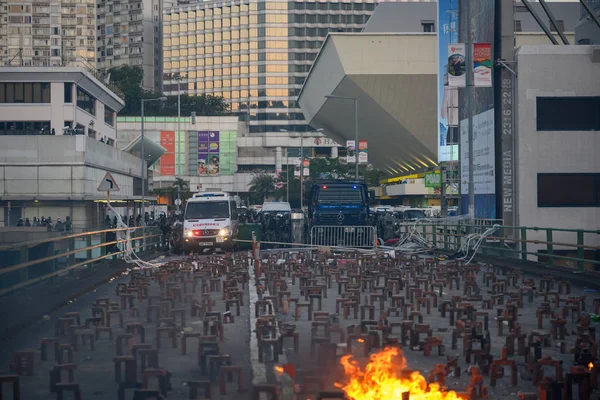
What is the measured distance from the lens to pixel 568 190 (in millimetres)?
34688

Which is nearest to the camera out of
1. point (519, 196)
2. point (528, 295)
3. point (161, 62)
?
point (528, 295)

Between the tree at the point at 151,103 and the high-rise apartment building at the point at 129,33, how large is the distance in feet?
89.3

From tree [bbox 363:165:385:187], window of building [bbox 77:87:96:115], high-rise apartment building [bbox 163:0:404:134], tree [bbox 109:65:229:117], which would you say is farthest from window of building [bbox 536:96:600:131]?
high-rise apartment building [bbox 163:0:404:134]

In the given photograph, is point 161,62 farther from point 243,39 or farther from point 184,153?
point 184,153

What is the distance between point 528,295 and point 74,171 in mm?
41347

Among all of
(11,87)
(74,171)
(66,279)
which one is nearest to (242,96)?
(11,87)

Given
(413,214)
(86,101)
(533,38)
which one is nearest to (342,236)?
(413,214)

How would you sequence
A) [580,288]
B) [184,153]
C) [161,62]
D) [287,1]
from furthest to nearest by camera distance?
[161,62] < [287,1] < [184,153] < [580,288]

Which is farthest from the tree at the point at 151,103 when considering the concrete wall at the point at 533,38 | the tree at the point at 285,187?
the concrete wall at the point at 533,38

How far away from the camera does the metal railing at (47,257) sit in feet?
49.5

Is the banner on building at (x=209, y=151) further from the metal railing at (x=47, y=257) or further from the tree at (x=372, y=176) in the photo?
the metal railing at (x=47, y=257)

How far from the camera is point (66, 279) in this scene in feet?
65.8

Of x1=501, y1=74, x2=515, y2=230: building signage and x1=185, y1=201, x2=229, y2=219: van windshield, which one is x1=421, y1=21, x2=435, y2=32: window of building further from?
x1=185, y1=201, x2=229, y2=219: van windshield

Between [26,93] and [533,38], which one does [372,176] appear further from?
[26,93]
